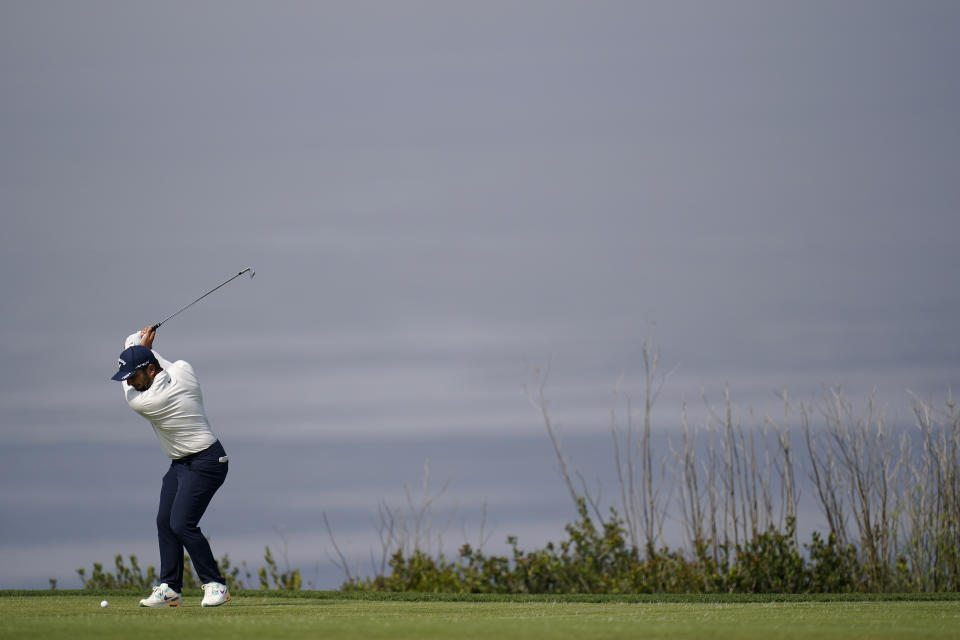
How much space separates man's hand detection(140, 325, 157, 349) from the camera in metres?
7.12

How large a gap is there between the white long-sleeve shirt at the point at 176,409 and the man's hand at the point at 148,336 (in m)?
0.36

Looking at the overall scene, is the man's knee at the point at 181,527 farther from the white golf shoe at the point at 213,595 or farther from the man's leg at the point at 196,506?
the white golf shoe at the point at 213,595

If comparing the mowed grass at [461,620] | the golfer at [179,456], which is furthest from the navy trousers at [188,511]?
the mowed grass at [461,620]

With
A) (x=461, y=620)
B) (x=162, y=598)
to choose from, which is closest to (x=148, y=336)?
(x=162, y=598)

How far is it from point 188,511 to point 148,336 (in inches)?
48.3

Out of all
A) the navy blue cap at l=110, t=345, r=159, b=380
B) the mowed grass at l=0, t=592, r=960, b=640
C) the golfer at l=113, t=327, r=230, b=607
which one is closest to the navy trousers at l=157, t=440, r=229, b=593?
the golfer at l=113, t=327, r=230, b=607

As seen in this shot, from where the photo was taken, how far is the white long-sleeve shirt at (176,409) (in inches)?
263

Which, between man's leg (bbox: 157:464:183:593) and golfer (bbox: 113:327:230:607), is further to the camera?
man's leg (bbox: 157:464:183:593)

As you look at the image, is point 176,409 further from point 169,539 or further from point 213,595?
point 213,595

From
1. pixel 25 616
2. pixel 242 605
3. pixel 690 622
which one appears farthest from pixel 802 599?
pixel 25 616

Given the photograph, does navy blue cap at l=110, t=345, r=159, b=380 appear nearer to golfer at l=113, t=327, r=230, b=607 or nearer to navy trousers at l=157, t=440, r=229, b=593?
golfer at l=113, t=327, r=230, b=607

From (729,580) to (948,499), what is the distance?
2222 millimetres

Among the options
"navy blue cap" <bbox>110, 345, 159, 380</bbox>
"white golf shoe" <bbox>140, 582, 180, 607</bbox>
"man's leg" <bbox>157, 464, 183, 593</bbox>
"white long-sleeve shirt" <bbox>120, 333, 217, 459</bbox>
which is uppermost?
"navy blue cap" <bbox>110, 345, 159, 380</bbox>

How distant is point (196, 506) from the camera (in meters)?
6.70
